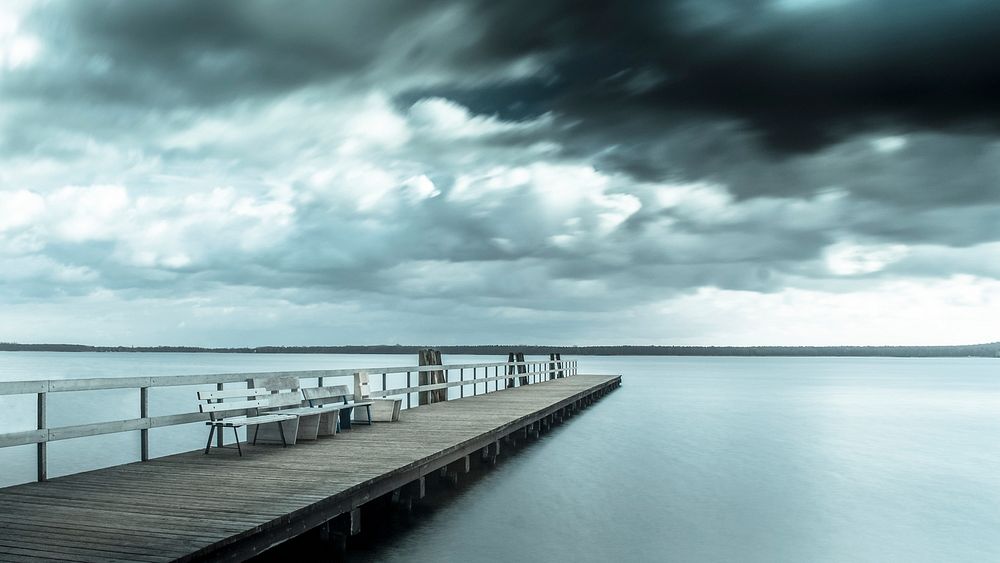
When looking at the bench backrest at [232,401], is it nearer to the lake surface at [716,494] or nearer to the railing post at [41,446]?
the railing post at [41,446]

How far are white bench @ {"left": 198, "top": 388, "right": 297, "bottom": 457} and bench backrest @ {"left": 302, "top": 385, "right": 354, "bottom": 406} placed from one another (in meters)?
0.81

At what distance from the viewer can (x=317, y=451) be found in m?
10.2

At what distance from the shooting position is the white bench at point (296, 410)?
427 inches

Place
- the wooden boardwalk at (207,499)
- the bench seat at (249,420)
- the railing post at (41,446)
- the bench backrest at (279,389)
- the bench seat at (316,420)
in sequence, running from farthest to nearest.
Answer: the bench seat at (316,420)
the bench backrest at (279,389)
the bench seat at (249,420)
the railing post at (41,446)
the wooden boardwalk at (207,499)

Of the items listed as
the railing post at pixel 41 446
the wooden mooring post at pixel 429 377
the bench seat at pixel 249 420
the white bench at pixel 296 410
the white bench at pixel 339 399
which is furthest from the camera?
the wooden mooring post at pixel 429 377

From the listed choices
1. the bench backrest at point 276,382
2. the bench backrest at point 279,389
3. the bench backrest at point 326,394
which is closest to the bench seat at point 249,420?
the bench backrest at point 279,389

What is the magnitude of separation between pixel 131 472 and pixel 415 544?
3559mm

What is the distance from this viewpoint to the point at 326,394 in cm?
1211

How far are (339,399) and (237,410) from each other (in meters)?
3.25

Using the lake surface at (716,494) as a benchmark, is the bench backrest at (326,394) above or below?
above

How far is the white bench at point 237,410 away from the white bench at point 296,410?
16 centimetres

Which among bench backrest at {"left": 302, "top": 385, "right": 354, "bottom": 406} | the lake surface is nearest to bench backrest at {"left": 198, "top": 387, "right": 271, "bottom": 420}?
bench backrest at {"left": 302, "top": 385, "right": 354, "bottom": 406}

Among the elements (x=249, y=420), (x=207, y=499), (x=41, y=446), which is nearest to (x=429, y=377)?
(x=249, y=420)

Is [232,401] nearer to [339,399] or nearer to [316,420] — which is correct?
[316,420]
